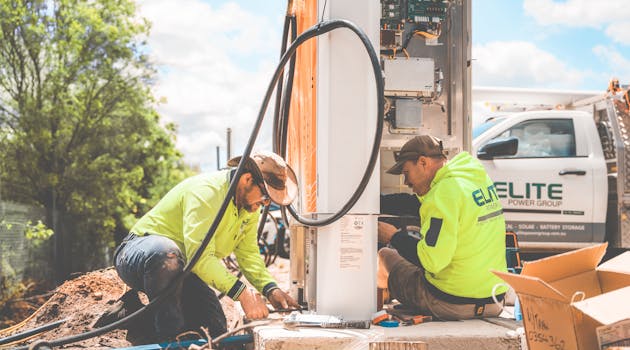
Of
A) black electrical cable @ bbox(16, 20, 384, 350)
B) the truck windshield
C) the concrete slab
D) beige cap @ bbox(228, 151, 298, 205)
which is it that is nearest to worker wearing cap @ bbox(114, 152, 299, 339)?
beige cap @ bbox(228, 151, 298, 205)

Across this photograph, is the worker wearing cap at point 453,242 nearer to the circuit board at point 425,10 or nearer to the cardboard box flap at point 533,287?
the cardboard box flap at point 533,287

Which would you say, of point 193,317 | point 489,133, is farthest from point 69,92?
point 193,317

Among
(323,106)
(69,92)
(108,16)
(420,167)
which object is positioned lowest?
(420,167)

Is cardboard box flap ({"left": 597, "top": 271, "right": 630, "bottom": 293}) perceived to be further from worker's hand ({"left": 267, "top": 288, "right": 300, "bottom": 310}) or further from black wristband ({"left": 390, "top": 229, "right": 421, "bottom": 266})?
worker's hand ({"left": 267, "top": 288, "right": 300, "bottom": 310})

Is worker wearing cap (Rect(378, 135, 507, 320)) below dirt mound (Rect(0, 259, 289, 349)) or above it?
above

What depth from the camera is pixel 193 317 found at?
4.39 metres

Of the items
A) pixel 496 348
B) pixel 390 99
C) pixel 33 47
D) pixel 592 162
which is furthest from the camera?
pixel 33 47

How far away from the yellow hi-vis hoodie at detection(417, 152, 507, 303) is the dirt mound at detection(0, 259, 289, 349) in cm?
194

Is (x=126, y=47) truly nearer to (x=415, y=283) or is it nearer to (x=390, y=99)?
(x=390, y=99)

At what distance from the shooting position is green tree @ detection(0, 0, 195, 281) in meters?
13.5

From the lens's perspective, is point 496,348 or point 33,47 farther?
point 33,47

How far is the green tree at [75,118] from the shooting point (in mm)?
13477

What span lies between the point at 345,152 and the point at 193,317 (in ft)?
5.62

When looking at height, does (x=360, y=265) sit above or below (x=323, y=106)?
below
